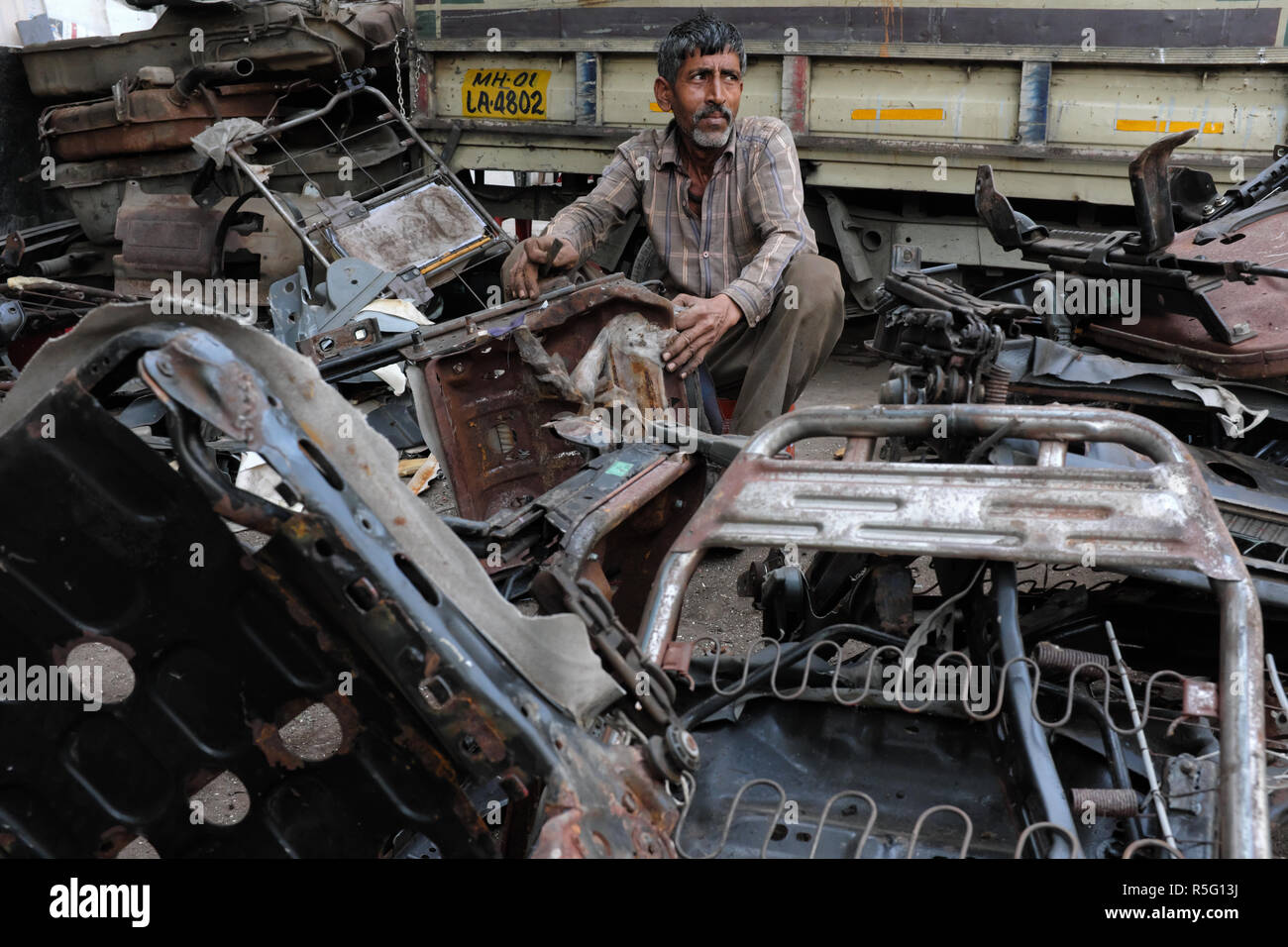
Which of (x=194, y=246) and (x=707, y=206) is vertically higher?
(x=707, y=206)

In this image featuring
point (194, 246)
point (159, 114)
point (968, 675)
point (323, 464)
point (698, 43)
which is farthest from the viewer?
point (159, 114)

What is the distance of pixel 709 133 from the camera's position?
4199mm

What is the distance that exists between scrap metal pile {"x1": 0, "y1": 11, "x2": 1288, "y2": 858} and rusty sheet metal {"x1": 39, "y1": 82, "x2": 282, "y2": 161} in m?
4.54

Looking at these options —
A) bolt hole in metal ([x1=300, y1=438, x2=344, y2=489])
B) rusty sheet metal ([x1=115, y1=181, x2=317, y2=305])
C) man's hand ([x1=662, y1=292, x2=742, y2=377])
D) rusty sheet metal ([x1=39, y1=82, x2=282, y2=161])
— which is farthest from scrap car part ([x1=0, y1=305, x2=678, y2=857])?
rusty sheet metal ([x1=39, y1=82, x2=282, y2=161])

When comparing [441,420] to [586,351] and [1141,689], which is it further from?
[1141,689]

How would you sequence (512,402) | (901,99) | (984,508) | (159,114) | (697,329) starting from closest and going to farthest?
(984,508) → (512,402) → (697,329) → (901,99) → (159,114)

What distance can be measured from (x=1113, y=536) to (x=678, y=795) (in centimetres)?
87

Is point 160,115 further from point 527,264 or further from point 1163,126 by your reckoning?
point 1163,126

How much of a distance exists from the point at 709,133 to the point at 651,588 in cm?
257

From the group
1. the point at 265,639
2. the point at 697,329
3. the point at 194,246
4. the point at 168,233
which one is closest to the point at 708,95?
the point at 697,329

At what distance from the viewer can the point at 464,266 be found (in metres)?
5.85

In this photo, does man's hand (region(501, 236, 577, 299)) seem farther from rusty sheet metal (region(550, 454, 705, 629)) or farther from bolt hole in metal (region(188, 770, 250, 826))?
bolt hole in metal (region(188, 770, 250, 826))

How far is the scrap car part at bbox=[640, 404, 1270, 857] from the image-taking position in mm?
1804
